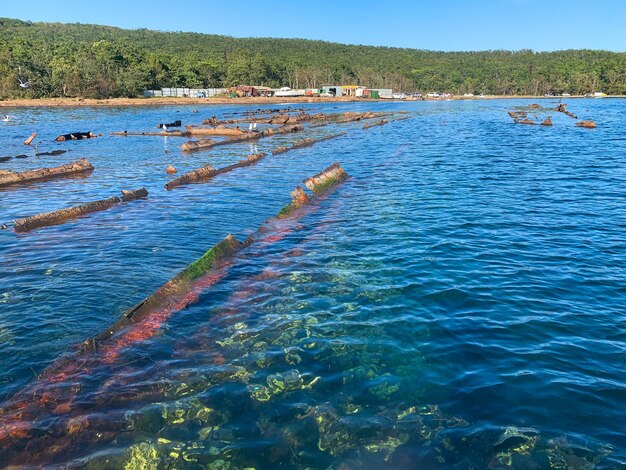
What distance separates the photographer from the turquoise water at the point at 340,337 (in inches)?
243

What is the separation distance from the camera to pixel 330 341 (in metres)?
8.71

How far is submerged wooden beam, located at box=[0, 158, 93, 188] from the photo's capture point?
25.1m

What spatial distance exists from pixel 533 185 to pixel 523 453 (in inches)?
811

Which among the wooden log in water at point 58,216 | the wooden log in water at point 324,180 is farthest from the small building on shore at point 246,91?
the wooden log in water at point 58,216

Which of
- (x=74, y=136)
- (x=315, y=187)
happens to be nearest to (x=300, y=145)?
(x=315, y=187)

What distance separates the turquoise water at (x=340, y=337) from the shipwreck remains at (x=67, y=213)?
638 mm

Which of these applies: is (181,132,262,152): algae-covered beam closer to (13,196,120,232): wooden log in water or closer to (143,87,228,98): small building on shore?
(13,196,120,232): wooden log in water

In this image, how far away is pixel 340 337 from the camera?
8859mm

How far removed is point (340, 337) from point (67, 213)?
14683 mm

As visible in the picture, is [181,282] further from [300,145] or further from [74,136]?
[74,136]

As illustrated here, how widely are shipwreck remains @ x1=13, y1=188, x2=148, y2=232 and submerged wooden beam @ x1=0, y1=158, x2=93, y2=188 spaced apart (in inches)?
352

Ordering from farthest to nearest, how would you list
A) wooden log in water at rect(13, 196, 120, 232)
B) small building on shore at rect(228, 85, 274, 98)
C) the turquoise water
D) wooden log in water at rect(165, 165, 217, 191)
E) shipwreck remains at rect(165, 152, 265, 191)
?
small building on shore at rect(228, 85, 274, 98) < shipwreck remains at rect(165, 152, 265, 191) < wooden log in water at rect(165, 165, 217, 191) < wooden log in water at rect(13, 196, 120, 232) < the turquoise water

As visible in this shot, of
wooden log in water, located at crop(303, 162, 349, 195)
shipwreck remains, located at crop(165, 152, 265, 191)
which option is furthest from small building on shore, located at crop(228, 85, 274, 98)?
wooden log in water, located at crop(303, 162, 349, 195)

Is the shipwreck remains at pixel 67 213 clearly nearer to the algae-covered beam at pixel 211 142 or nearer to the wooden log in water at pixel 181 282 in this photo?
the wooden log in water at pixel 181 282
